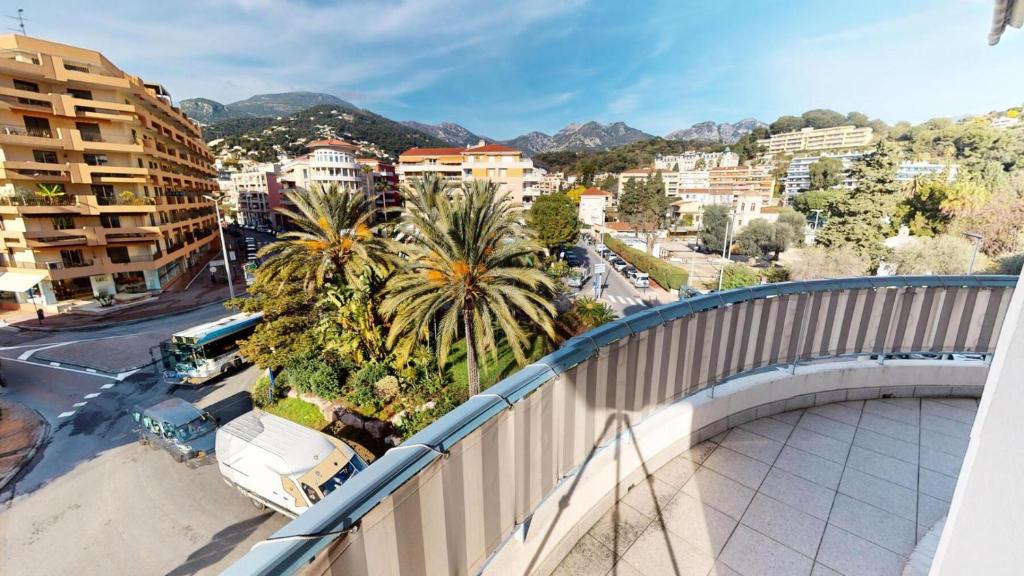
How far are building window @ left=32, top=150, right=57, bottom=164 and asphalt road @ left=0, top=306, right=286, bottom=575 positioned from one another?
766 inches

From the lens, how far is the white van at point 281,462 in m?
10.1

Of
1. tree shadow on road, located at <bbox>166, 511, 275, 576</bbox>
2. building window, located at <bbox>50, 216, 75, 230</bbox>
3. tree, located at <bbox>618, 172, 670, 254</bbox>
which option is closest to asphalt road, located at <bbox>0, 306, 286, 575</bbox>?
tree shadow on road, located at <bbox>166, 511, 275, 576</bbox>

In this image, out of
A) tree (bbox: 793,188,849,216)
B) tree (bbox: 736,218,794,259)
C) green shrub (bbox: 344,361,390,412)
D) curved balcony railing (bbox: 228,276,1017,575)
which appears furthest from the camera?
tree (bbox: 793,188,849,216)

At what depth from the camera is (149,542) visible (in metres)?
10.1

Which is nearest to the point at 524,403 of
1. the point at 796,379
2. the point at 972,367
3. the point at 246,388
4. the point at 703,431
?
the point at 703,431

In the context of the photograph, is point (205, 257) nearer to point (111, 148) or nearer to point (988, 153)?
point (111, 148)

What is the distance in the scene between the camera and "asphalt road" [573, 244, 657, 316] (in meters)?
32.6

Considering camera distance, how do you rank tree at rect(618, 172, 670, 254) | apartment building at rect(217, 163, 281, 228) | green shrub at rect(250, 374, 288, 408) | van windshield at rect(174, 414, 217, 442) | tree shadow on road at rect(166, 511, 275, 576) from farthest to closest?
apartment building at rect(217, 163, 281, 228), tree at rect(618, 172, 670, 254), green shrub at rect(250, 374, 288, 408), van windshield at rect(174, 414, 217, 442), tree shadow on road at rect(166, 511, 275, 576)

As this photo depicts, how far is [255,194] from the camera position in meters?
87.9

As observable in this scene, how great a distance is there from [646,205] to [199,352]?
65987 mm

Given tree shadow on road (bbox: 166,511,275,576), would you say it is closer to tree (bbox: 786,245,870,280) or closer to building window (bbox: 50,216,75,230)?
building window (bbox: 50,216,75,230)

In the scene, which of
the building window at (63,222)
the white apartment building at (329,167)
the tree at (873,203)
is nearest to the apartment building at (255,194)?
the white apartment building at (329,167)

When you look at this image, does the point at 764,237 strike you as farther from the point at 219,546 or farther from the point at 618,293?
the point at 219,546

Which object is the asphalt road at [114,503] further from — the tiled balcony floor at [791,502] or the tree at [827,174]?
the tree at [827,174]
